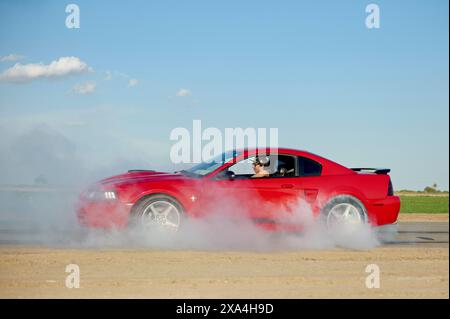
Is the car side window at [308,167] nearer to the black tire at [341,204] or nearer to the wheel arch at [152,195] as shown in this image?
the black tire at [341,204]

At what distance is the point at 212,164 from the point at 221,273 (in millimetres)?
3415

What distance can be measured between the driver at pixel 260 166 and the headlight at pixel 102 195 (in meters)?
2.40

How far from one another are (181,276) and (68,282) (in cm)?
136

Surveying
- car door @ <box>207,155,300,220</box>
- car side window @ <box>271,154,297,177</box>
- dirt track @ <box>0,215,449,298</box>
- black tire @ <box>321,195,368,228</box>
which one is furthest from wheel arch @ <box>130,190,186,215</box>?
black tire @ <box>321,195,368,228</box>

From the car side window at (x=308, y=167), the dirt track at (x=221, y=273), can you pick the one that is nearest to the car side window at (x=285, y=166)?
the car side window at (x=308, y=167)

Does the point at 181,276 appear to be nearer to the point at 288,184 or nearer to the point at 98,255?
the point at 98,255

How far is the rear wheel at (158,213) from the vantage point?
35.6 feet

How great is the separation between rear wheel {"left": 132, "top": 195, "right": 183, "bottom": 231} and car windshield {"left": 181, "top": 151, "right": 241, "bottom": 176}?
0.83m

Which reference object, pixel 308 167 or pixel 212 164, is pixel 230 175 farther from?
pixel 308 167

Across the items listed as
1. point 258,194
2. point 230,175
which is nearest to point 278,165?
point 258,194

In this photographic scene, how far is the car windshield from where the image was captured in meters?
11.3

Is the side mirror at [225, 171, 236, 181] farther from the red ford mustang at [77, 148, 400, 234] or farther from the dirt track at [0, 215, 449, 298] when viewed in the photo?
the dirt track at [0, 215, 449, 298]

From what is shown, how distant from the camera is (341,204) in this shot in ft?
37.0
